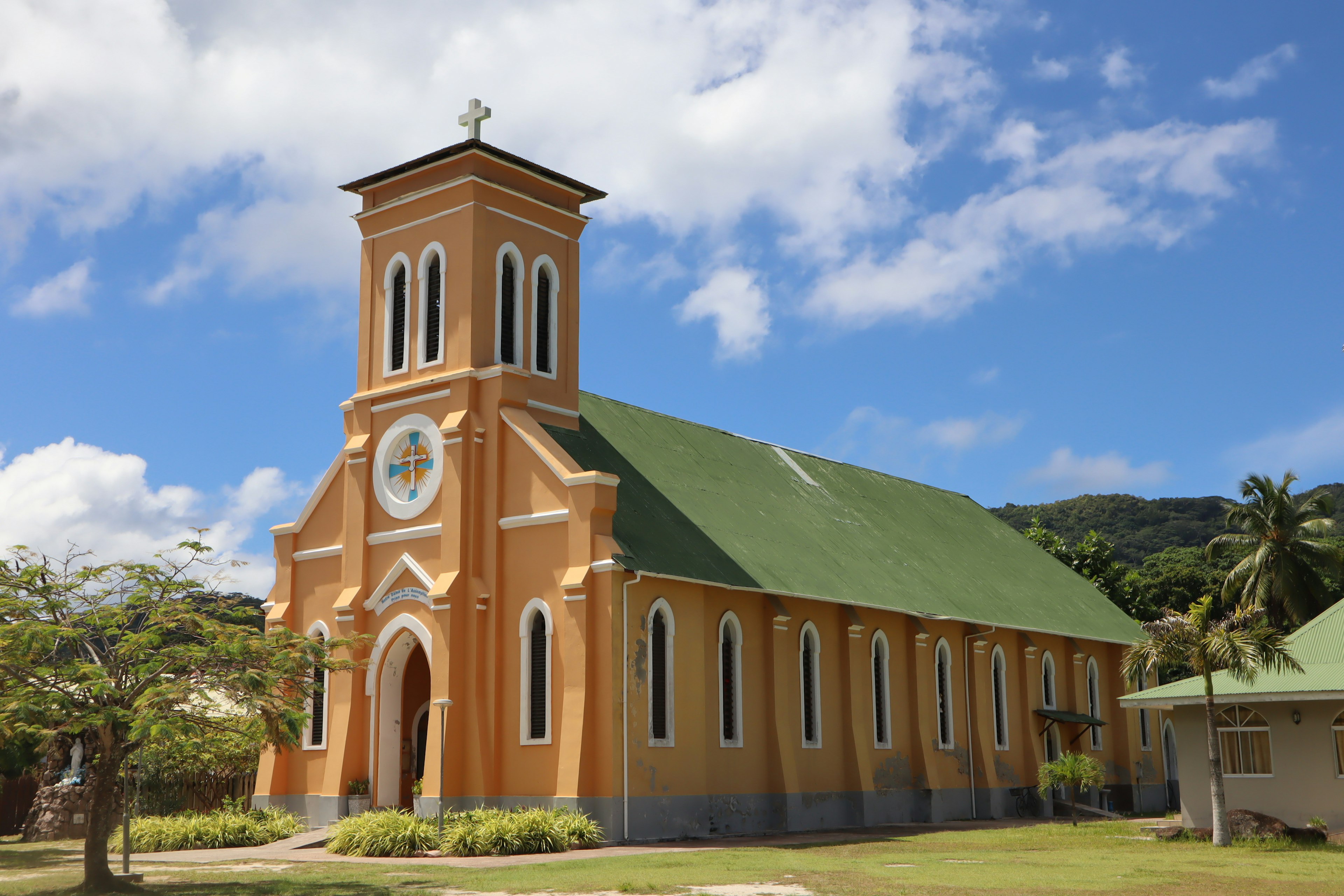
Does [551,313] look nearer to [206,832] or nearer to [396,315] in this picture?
[396,315]

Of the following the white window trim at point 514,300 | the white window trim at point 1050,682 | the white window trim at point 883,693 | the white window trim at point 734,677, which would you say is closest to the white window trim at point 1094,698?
the white window trim at point 1050,682

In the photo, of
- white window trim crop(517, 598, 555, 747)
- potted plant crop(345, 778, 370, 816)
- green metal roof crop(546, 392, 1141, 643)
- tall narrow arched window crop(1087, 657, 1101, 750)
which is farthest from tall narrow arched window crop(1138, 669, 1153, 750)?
potted plant crop(345, 778, 370, 816)

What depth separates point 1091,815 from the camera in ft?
123

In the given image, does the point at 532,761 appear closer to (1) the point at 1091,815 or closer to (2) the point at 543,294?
(2) the point at 543,294

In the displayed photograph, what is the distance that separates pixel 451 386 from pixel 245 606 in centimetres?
1019

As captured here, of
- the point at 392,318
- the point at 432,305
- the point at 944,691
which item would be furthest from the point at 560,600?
the point at 944,691

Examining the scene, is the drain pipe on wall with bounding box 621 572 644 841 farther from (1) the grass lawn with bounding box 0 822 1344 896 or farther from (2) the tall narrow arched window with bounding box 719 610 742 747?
(2) the tall narrow arched window with bounding box 719 610 742 747

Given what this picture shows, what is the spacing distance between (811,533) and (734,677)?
6.87 meters

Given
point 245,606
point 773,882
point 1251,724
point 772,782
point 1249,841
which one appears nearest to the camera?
point 773,882

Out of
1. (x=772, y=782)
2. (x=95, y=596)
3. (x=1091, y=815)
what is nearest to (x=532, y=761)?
(x=772, y=782)

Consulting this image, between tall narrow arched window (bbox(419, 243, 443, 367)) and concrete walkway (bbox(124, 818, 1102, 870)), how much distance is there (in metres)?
10.8

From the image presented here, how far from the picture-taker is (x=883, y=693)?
3347 cm

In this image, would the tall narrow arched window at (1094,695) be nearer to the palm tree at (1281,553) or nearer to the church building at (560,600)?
the church building at (560,600)

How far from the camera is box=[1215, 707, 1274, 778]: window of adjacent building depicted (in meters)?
27.4
